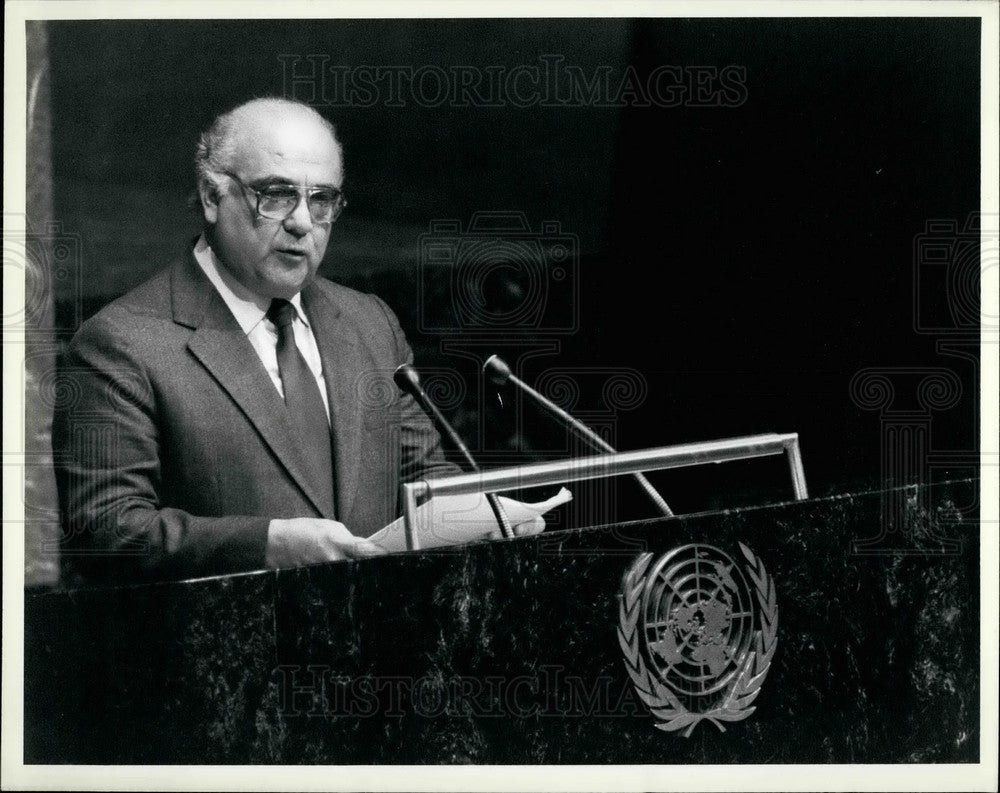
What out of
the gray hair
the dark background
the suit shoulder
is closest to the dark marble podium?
the dark background

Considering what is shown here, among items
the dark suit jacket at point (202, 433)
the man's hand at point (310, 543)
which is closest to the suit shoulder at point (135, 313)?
the dark suit jacket at point (202, 433)

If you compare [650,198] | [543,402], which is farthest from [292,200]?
[650,198]

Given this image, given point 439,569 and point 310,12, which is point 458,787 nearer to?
point 439,569

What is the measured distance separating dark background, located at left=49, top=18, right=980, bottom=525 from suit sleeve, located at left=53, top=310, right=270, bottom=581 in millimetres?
165

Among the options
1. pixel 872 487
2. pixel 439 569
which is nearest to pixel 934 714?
pixel 872 487

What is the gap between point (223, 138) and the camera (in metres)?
3.13

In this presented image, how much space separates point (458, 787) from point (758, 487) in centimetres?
122

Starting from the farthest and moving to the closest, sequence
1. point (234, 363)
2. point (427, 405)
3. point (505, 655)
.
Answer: point (427, 405), point (234, 363), point (505, 655)

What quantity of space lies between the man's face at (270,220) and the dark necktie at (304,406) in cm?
8

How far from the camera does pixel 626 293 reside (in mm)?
3229

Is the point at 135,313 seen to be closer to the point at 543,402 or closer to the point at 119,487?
the point at 119,487

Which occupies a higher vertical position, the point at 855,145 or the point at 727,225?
the point at 855,145

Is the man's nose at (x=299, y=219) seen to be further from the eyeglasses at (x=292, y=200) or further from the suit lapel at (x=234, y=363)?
the suit lapel at (x=234, y=363)

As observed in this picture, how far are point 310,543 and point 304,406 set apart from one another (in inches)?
15.2
